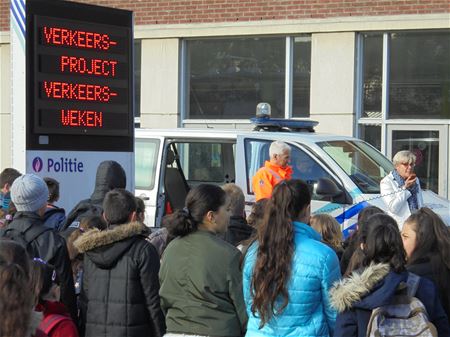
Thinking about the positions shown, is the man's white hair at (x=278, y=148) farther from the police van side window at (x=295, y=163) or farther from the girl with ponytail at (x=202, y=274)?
A: the girl with ponytail at (x=202, y=274)

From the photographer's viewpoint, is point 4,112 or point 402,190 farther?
point 4,112

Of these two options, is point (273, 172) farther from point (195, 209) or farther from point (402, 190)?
point (195, 209)

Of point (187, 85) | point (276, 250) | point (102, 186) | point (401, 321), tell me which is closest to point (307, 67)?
point (187, 85)

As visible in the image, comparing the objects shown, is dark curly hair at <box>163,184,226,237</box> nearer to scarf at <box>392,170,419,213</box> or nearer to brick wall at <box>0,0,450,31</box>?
scarf at <box>392,170,419,213</box>

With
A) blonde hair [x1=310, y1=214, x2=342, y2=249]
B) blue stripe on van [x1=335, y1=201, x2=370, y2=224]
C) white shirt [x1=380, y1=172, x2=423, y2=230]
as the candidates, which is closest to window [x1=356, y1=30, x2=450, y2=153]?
blue stripe on van [x1=335, y1=201, x2=370, y2=224]

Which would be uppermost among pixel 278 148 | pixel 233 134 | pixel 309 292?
pixel 233 134

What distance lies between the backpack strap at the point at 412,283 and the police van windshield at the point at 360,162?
A: 17.9 feet

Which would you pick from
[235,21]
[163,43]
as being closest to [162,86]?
[163,43]

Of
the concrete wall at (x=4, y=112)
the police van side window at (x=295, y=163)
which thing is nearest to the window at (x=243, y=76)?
the concrete wall at (x=4, y=112)

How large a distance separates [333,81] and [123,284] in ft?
35.6

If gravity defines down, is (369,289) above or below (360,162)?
below

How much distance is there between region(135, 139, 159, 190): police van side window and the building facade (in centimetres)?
536

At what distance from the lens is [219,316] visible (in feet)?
16.2

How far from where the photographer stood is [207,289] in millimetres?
4918
